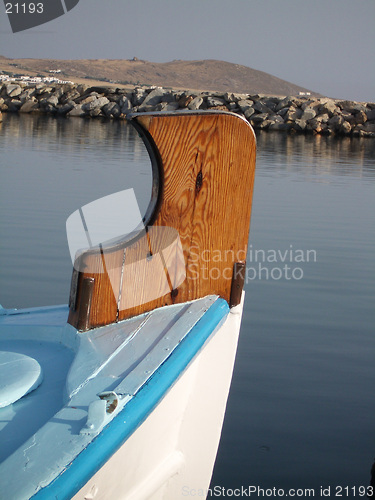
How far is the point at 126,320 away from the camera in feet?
7.76

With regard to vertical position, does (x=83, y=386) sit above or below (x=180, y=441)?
above

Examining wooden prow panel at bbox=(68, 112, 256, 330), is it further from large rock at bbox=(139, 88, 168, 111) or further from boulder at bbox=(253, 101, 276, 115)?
large rock at bbox=(139, 88, 168, 111)

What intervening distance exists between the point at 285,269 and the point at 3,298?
2.87m

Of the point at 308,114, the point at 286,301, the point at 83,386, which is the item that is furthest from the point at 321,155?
the point at 83,386

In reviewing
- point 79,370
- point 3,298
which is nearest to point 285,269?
point 3,298

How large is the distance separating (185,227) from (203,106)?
96.9 feet

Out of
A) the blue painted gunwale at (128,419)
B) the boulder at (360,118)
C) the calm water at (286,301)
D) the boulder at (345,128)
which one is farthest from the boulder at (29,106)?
the blue painted gunwale at (128,419)

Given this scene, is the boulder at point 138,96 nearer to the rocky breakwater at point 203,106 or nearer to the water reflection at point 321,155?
the rocky breakwater at point 203,106

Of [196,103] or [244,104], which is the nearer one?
[196,103]

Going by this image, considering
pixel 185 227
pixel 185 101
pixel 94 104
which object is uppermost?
pixel 185 101

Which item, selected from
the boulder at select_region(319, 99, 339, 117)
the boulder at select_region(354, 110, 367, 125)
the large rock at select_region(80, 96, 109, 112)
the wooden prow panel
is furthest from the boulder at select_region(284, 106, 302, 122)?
the wooden prow panel

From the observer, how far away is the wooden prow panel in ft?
7.52

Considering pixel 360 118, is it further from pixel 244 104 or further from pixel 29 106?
pixel 29 106

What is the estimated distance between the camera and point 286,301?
18.9ft
